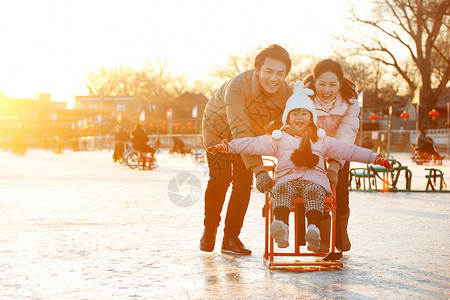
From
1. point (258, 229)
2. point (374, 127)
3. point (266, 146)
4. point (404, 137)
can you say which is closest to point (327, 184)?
point (266, 146)

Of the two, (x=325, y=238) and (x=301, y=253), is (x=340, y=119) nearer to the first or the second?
(x=325, y=238)

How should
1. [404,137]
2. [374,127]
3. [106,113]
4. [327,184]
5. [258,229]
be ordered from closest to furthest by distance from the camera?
[327,184]
[258,229]
[404,137]
[374,127]
[106,113]

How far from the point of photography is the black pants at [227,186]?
5.00 m

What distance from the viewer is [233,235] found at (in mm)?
5148

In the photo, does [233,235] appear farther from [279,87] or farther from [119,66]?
[119,66]

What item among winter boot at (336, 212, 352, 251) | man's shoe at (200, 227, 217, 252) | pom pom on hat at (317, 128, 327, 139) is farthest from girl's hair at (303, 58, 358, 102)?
man's shoe at (200, 227, 217, 252)

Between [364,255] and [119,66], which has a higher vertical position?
[119,66]

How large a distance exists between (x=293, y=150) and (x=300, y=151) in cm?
6

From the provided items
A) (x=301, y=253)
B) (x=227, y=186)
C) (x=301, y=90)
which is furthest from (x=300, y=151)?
(x=227, y=186)

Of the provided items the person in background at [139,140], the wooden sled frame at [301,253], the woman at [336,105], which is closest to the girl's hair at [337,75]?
the woman at [336,105]

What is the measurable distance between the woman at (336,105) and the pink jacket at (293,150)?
167 mm

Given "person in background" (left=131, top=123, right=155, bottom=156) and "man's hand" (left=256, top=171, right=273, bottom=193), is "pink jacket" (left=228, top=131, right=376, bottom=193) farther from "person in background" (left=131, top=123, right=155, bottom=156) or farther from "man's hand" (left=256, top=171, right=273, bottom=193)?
"person in background" (left=131, top=123, right=155, bottom=156)

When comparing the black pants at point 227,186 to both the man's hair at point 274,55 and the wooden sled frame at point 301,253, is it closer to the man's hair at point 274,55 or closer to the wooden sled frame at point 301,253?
the wooden sled frame at point 301,253

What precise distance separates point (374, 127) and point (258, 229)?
65.9 m
